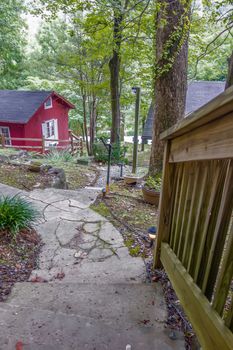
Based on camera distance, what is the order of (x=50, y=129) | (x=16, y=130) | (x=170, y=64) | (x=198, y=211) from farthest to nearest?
(x=50, y=129) < (x=16, y=130) < (x=170, y=64) < (x=198, y=211)

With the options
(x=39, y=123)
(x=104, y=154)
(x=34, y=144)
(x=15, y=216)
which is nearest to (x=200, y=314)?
(x=15, y=216)

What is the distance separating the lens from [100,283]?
194 cm

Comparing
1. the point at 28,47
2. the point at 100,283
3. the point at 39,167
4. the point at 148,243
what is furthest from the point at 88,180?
the point at 28,47

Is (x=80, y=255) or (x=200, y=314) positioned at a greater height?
(x=200, y=314)

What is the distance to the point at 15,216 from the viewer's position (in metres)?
2.56

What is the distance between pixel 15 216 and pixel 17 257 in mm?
477

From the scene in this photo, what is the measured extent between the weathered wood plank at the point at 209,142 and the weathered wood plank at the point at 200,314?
0.61 m

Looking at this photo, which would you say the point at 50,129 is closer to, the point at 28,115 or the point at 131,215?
the point at 28,115

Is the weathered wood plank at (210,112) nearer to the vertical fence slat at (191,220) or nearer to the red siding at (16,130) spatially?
the vertical fence slat at (191,220)

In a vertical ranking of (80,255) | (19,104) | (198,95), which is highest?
(198,95)

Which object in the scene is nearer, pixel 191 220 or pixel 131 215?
pixel 191 220

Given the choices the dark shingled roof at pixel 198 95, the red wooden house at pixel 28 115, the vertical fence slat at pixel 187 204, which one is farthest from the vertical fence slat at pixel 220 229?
the red wooden house at pixel 28 115

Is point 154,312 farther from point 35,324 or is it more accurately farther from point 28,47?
point 28,47

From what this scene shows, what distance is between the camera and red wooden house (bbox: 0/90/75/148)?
11867 millimetres
